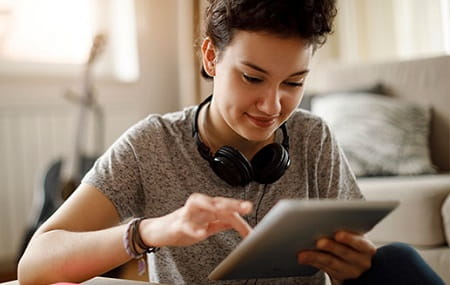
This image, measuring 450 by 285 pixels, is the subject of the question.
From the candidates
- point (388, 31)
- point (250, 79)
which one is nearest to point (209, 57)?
point (250, 79)

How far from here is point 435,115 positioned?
2.38 m

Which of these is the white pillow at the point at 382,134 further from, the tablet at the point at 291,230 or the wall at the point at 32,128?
the tablet at the point at 291,230

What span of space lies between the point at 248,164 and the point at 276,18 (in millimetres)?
247

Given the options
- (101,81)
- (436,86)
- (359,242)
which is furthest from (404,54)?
(359,242)

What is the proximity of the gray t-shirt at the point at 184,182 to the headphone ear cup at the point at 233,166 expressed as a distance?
0.15 feet

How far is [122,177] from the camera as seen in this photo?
3.39 ft

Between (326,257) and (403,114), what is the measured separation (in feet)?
5.23

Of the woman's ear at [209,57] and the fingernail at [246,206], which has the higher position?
the woman's ear at [209,57]

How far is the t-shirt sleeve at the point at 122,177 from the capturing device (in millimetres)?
1013

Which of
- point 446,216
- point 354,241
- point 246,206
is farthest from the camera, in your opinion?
point 446,216

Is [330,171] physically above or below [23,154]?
above

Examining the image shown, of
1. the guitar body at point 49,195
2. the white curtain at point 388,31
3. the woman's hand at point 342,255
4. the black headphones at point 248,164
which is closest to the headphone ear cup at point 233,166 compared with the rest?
the black headphones at point 248,164

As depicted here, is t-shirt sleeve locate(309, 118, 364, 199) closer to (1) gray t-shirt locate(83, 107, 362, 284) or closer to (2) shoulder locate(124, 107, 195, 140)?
(1) gray t-shirt locate(83, 107, 362, 284)

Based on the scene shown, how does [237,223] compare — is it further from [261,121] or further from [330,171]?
[330,171]
